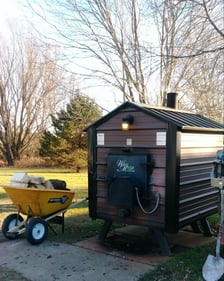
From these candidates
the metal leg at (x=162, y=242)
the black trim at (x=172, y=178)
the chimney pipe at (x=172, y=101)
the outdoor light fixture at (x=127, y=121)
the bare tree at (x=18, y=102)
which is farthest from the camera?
the bare tree at (x=18, y=102)

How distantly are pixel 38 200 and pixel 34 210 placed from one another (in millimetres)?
216

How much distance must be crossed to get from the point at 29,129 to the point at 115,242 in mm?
22620

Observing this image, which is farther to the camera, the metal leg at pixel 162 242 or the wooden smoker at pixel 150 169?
the metal leg at pixel 162 242

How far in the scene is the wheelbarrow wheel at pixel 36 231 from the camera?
416 cm

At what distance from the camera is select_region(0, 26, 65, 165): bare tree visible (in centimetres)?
2442

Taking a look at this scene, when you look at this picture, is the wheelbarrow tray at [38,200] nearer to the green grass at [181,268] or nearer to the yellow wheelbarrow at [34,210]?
the yellow wheelbarrow at [34,210]

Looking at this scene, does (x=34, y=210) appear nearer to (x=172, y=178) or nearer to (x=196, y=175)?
(x=172, y=178)

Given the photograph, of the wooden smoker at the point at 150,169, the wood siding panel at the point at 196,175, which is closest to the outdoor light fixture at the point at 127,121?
the wooden smoker at the point at 150,169

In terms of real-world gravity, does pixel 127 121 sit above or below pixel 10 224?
→ above

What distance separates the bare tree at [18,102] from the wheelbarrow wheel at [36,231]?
20.2 meters

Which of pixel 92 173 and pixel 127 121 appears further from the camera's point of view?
pixel 92 173

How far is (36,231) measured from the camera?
14.0ft

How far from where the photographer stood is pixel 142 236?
4.70 meters

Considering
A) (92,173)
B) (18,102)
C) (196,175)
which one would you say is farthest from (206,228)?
(18,102)
